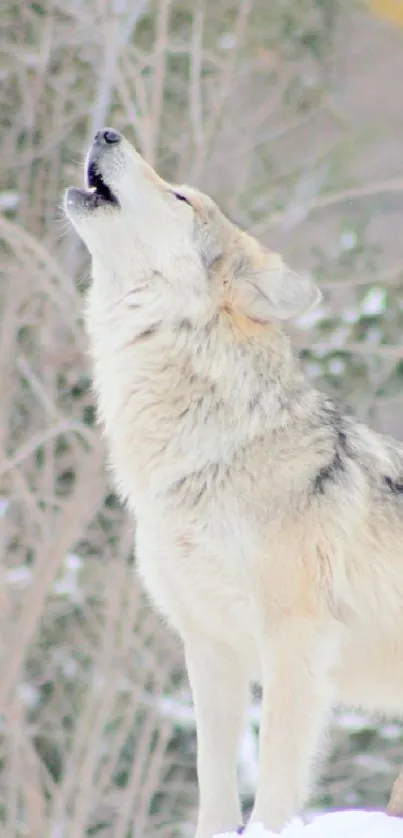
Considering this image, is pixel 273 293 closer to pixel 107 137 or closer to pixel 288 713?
pixel 107 137

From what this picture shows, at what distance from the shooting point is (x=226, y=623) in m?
4.27

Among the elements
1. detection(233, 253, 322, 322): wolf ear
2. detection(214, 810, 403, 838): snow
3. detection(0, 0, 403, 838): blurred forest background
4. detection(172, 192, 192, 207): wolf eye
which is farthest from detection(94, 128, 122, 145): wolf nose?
Result: detection(0, 0, 403, 838): blurred forest background

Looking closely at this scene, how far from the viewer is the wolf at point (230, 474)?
4160mm

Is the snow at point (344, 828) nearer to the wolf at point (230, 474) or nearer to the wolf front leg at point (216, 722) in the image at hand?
the wolf at point (230, 474)

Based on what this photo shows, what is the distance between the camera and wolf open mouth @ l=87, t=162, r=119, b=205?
4426mm

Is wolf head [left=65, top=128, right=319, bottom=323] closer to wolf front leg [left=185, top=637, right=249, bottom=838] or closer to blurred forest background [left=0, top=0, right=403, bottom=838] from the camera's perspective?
wolf front leg [left=185, top=637, right=249, bottom=838]

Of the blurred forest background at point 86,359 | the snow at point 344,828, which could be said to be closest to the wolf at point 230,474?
the snow at point 344,828

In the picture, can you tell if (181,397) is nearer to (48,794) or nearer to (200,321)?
(200,321)

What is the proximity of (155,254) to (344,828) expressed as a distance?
1.83 metres

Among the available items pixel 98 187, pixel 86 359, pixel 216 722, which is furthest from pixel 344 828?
pixel 86 359

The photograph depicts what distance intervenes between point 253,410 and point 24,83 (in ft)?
23.1

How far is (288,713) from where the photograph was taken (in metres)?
4.07

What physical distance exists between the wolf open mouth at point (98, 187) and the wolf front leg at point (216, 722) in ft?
4.45

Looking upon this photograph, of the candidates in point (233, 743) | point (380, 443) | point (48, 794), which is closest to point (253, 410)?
point (380, 443)
